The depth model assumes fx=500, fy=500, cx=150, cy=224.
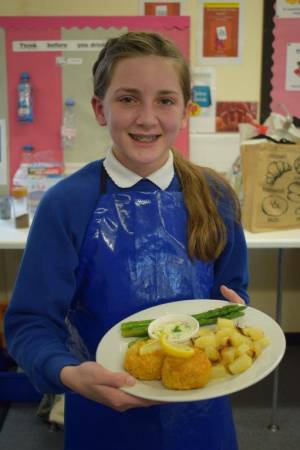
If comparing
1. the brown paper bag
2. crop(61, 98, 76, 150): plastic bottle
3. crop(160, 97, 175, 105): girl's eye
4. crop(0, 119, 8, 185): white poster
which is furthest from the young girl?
crop(0, 119, 8, 185): white poster

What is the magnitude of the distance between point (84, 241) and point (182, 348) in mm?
286

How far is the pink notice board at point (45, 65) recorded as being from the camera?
244 centimetres

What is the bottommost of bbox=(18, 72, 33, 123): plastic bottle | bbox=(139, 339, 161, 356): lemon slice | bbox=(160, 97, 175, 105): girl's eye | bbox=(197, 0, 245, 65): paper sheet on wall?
bbox=(139, 339, 161, 356): lemon slice

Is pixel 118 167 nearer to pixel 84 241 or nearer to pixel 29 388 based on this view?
pixel 84 241

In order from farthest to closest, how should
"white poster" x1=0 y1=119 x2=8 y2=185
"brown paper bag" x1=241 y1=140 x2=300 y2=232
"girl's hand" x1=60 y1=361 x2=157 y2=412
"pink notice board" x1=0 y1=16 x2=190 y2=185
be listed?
"white poster" x1=0 y1=119 x2=8 y2=185
"pink notice board" x1=0 y1=16 x2=190 y2=185
"brown paper bag" x1=241 y1=140 x2=300 y2=232
"girl's hand" x1=60 y1=361 x2=157 y2=412

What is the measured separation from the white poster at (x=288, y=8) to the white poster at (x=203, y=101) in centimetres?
42

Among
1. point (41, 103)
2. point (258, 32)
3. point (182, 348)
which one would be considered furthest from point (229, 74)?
point (182, 348)

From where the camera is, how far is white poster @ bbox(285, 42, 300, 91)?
2516mm

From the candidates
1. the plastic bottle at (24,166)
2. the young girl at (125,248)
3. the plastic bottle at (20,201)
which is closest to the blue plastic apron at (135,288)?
the young girl at (125,248)

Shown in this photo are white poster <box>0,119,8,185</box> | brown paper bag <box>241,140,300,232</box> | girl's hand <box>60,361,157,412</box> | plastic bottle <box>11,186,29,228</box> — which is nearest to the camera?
girl's hand <box>60,361,157,412</box>

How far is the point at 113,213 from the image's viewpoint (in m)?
1.03

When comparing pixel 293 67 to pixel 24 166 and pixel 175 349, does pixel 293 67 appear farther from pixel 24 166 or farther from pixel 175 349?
pixel 175 349

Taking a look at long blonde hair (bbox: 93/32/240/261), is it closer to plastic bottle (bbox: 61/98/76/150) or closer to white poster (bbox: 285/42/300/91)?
plastic bottle (bbox: 61/98/76/150)

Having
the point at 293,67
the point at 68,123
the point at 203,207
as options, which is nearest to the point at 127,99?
the point at 203,207
